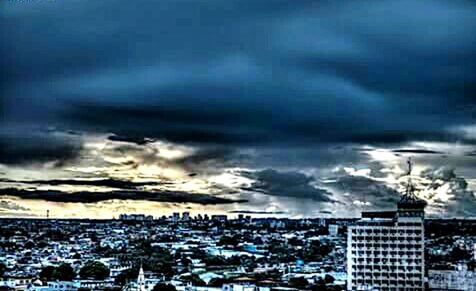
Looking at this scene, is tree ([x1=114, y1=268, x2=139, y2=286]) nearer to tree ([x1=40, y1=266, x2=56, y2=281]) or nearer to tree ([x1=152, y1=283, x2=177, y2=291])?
tree ([x1=40, y1=266, x2=56, y2=281])

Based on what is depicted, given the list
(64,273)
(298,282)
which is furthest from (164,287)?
(64,273)

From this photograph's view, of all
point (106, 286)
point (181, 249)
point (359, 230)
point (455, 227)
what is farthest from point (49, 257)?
point (359, 230)

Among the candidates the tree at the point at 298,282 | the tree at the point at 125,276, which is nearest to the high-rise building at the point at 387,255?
the tree at the point at 298,282

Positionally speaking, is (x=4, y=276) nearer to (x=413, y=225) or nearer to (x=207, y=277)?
(x=207, y=277)

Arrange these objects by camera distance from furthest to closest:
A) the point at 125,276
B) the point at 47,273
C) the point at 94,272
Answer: the point at 94,272
the point at 47,273
the point at 125,276

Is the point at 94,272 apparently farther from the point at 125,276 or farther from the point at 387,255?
the point at 387,255

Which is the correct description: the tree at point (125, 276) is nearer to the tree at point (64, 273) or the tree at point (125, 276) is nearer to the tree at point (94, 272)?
the tree at point (94, 272)

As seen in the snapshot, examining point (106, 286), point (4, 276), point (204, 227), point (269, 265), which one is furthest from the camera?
point (204, 227)

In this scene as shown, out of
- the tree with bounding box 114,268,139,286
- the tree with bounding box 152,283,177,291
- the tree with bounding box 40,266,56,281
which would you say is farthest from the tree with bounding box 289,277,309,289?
the tree with bounding box 40,266,56,281
